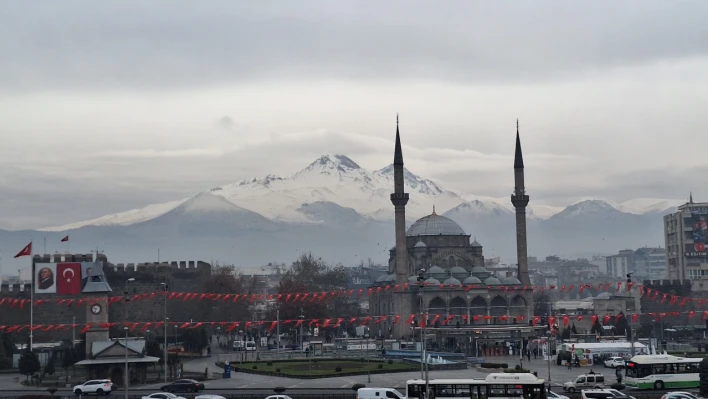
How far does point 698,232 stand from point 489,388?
314 ft

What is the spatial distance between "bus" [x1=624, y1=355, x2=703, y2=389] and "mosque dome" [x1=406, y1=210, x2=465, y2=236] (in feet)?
224

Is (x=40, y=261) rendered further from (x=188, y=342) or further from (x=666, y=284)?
(x=666, y=284)

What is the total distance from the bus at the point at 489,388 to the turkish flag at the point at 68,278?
53.1 metres

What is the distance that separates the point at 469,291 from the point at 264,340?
71.4 feet

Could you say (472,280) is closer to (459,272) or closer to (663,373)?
(459,272)

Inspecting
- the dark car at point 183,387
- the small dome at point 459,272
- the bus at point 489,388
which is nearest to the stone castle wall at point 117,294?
the small dome at point 459,272

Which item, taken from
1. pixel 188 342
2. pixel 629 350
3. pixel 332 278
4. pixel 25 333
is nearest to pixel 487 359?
pixel 629 350

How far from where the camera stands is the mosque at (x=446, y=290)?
111 metres

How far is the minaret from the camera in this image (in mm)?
118562

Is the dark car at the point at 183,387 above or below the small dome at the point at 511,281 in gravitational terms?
below

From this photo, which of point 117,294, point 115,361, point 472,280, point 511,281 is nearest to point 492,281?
point 511,281

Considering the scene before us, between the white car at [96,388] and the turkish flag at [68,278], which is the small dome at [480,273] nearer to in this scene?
the turkish flag at [68,278]

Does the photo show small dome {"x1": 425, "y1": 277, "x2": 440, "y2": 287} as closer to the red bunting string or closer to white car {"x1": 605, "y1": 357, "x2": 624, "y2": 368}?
the red bunting string

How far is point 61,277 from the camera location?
313 ft
